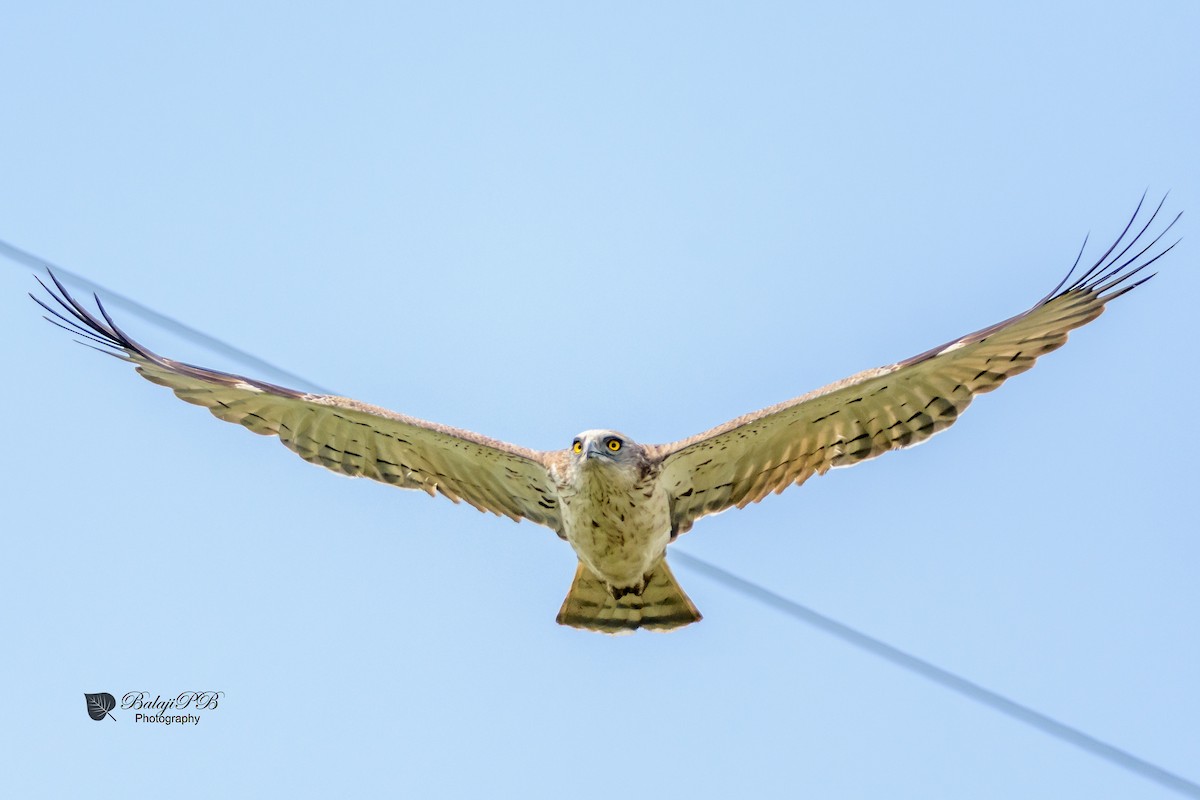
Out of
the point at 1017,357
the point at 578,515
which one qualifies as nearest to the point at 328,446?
the point at 578,515

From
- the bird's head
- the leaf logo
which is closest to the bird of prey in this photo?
the bird's head

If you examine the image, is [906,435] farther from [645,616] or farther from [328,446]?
[328,446]

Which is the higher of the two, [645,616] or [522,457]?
[522,457]

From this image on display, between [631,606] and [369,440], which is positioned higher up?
[369,440]

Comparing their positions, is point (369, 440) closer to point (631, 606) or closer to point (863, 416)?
point (631, 606)

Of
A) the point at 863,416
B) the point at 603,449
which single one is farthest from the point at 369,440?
the point at 863,416

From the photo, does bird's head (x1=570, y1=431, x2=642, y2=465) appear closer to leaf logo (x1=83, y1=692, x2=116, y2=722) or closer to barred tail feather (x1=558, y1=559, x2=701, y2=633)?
barred tail feather (x1=558, y1=559, x2=701, y2=633)

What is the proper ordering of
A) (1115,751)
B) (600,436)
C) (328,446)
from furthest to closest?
(328,446) → (600,436) → (1115,751)
